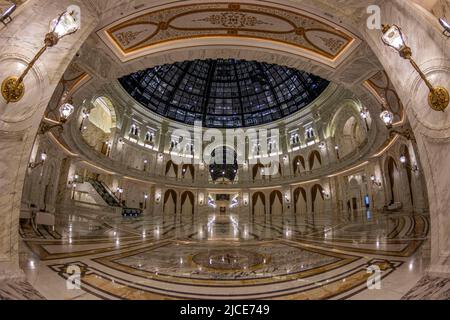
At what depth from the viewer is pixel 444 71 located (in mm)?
2959

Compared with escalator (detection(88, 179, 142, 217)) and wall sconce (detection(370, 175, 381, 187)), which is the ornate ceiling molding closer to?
wall sconce (detection(370, 175, 381, 187))

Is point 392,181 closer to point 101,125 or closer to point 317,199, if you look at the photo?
point 317,199

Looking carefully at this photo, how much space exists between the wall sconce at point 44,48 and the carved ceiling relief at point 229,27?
6.98 ft

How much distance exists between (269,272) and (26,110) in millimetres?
4313

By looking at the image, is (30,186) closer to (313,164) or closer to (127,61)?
(127,61)

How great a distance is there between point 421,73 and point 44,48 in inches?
215

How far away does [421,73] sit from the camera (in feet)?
9.75

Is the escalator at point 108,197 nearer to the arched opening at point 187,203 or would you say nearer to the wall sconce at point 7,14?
the arched opening at point 187,203

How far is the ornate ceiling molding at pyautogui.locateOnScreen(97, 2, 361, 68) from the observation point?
5.14 metres

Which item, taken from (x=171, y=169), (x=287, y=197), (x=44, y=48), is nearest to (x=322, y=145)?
(x=287, y=197)

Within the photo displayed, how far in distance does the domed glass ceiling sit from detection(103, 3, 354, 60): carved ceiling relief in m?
20.8

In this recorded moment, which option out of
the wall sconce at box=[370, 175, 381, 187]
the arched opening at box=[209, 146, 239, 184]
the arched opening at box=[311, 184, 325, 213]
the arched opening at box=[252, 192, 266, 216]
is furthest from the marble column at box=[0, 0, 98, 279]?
the arched opening at box=[209, 146, 239, 184]

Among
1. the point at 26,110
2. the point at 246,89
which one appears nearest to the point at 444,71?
the point at 26,110

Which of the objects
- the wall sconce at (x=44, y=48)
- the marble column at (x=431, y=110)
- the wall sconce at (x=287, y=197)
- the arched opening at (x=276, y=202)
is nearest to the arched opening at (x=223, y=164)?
the arched opening at (x=276, y=202)
